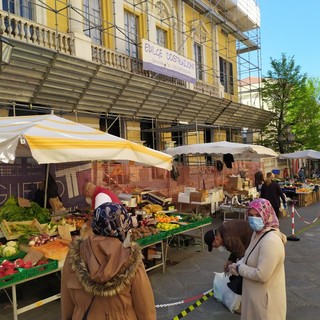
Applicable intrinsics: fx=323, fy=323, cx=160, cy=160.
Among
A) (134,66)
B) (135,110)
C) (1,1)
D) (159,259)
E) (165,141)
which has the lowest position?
(159,259)

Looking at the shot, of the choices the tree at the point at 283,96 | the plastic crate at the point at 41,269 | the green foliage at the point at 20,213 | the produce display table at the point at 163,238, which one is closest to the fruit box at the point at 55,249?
the plastic crate at the point at 41,269

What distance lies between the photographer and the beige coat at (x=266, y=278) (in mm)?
2789

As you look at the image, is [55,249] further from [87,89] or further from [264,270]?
[87,89]

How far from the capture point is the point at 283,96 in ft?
81.4

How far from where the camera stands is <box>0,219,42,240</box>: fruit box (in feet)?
17.1

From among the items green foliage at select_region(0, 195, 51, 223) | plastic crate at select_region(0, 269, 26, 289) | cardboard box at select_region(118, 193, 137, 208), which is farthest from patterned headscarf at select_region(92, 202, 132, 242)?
cardboard box at select_region(118, 193, 137, 208)

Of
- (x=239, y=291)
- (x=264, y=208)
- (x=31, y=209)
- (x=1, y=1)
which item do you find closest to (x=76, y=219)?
(x=31, y=209)

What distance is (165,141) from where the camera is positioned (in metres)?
16.7

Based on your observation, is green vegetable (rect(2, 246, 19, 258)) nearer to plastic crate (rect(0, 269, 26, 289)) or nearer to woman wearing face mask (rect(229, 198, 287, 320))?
plastic crate (rect(0, 269, 26, 289))

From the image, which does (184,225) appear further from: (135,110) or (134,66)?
(134,66)

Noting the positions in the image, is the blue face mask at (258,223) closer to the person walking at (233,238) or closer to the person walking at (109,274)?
the person walking at (233,238)

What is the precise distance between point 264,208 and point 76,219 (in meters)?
4.30

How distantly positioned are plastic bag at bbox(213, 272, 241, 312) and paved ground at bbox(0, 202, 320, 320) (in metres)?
0.09

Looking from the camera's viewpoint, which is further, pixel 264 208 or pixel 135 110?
pixel 135 110
